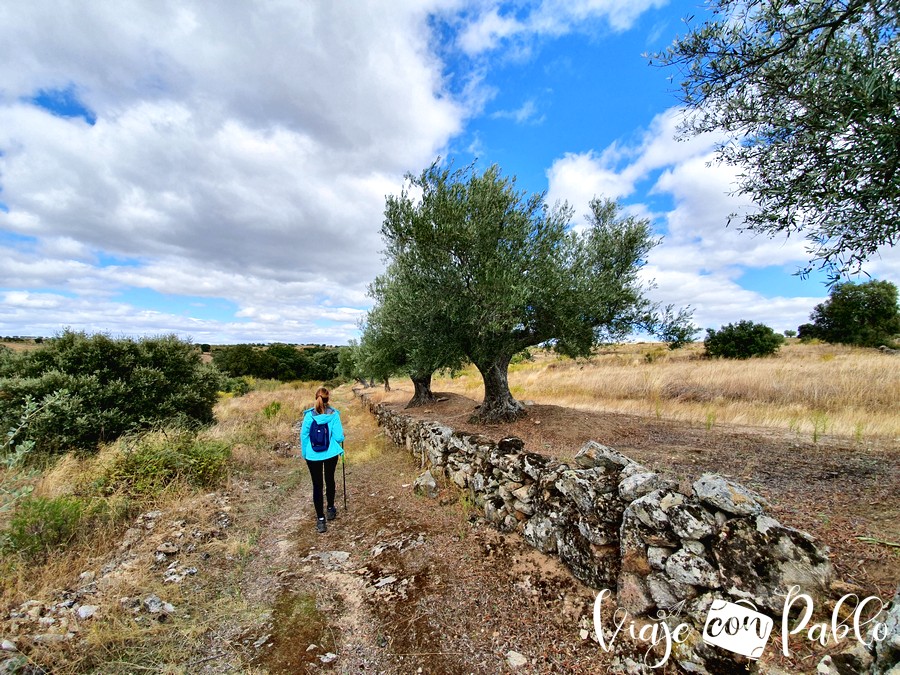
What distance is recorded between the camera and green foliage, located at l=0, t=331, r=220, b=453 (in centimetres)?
848

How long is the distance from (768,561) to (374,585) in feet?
13.7

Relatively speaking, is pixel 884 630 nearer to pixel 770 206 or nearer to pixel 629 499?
pixel 629 499

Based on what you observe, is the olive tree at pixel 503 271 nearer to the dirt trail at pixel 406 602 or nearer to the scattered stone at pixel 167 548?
the dirt trail at pixel 406 602

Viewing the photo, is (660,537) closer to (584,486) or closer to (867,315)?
(584,486)

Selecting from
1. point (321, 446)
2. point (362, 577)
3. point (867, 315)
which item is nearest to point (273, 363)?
point (321, 446)

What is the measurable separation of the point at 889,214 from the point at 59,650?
9.81 meters

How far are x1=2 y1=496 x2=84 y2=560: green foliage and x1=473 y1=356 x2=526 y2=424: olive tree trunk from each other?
8434 mm

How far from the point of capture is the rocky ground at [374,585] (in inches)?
128

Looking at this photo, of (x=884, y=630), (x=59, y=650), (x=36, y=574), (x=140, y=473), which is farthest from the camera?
(x=140, y=473)

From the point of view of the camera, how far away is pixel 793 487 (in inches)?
179

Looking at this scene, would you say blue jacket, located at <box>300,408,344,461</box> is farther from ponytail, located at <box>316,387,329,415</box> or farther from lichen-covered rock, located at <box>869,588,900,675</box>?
lichen-covered rock, located at <box>869,588,900,675</box>

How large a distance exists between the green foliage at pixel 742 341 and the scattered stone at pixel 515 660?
2889cm

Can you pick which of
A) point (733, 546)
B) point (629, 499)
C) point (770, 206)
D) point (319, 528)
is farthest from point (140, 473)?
point (770, 206)

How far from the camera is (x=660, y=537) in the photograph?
342 centimetres
